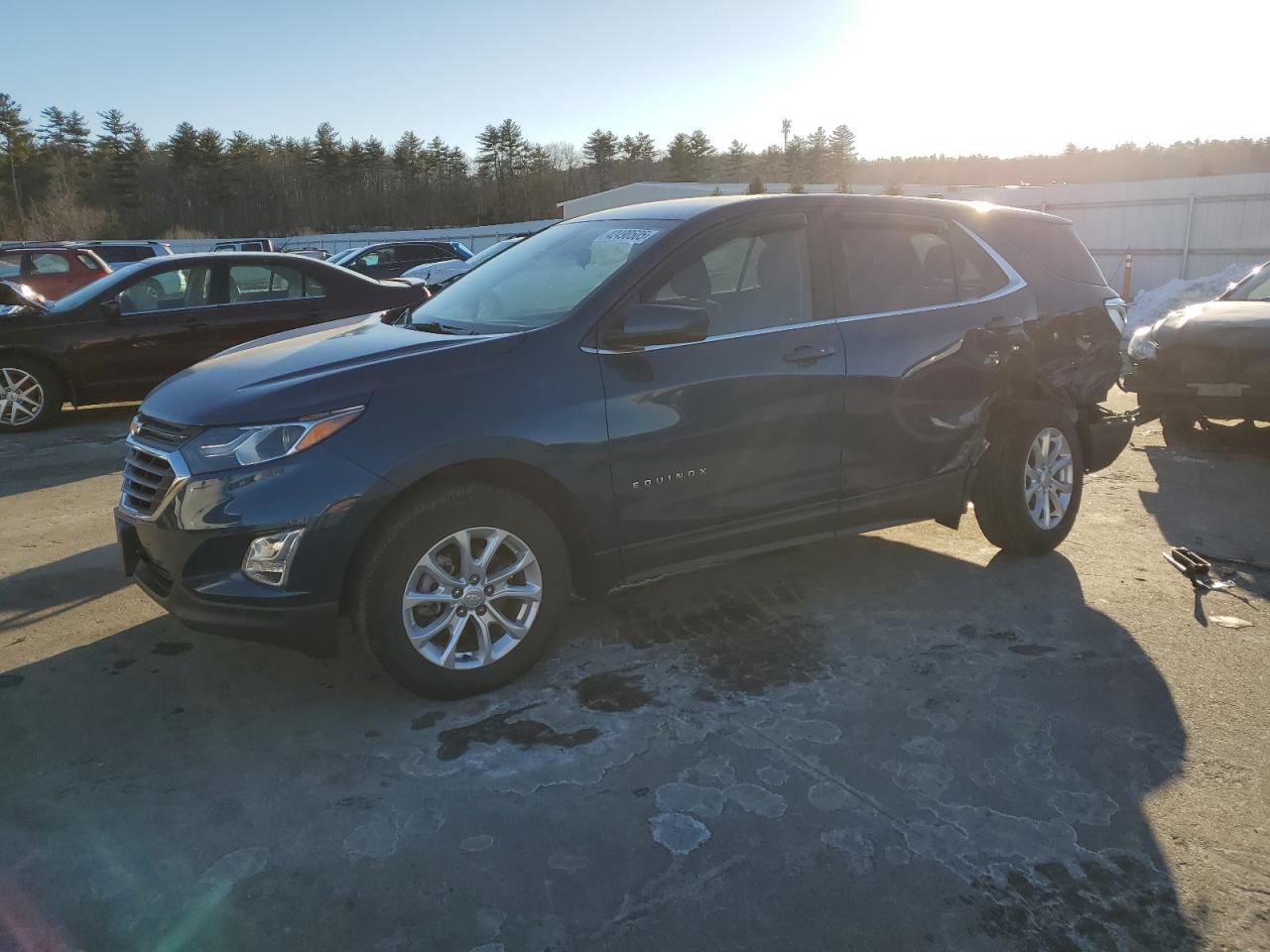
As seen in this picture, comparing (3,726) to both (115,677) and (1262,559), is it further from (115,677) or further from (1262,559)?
(1262,559)

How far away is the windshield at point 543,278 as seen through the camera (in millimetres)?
3941

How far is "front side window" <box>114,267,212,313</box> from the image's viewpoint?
8.98m

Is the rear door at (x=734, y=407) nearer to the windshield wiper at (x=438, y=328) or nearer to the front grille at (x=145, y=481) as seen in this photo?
the windshield wiper at (x=438, y=328)

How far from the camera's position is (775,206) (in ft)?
14.0

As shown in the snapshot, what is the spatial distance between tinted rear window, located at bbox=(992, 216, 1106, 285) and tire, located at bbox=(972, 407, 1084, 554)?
828 millimetres

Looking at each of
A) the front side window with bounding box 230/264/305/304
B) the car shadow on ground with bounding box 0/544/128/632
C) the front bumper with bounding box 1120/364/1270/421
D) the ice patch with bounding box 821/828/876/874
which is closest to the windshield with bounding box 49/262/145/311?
the front side window with bounding box 230/264/305/304

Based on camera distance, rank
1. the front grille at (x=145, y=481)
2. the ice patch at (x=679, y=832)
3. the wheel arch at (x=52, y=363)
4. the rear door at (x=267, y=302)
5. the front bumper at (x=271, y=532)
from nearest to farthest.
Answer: the ice patch at (x=679, y=832)
the front bumper at (x=271, y=532)
the front grille at (x=145, y=481)
the wheel arch at (x=52, y=363)
the rear door at (x=267, y=302)

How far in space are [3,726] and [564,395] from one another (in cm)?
232

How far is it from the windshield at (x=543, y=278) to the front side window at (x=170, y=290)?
217 inches

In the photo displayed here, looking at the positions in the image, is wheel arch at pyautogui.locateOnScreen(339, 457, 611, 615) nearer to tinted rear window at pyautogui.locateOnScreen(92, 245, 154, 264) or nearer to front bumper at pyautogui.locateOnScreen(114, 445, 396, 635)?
front bumper at pyautogui.locateOnScreen(114, 445, 396, 635)

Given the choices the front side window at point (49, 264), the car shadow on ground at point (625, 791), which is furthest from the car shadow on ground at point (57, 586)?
the front side window at point (49, 264)

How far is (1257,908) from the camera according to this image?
97.1 inches

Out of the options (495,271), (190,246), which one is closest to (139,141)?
(190,246)

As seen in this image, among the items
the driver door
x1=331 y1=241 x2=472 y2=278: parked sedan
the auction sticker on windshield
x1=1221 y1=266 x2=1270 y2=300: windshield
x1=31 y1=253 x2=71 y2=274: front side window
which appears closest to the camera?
the auction sticker on windshield
